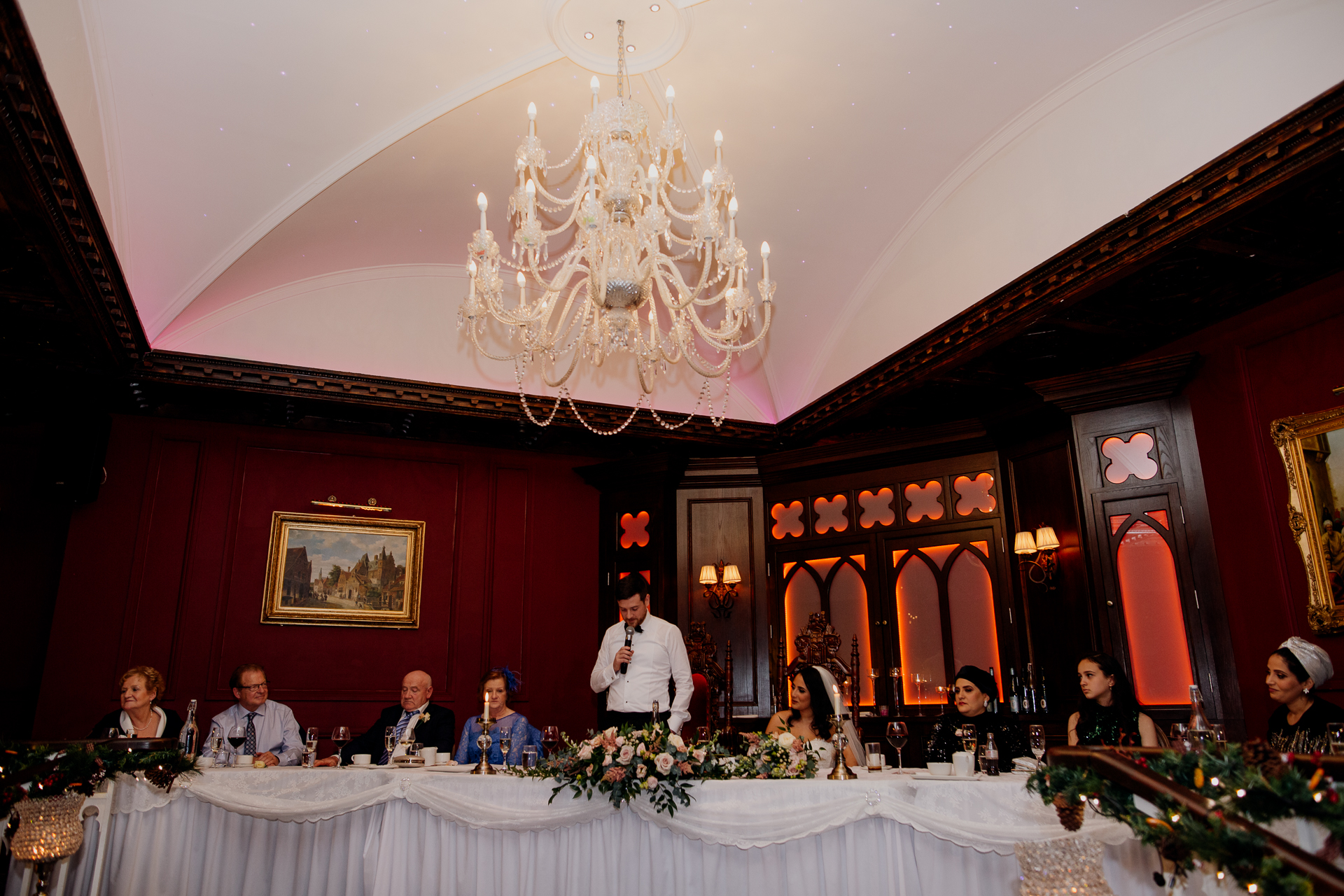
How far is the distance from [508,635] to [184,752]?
3905 mm

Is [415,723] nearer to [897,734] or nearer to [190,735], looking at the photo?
[190,735]

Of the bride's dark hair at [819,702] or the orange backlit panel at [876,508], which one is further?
the orange backlit panel at [876,508]

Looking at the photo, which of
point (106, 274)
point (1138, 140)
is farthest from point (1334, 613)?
point (106, 274)

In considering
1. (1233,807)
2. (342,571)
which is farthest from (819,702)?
(342,571)

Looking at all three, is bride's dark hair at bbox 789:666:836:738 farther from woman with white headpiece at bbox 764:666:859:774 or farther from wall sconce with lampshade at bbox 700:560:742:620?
wall sconce with lampshade at bbox 700:560:742:620

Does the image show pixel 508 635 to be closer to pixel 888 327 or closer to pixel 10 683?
pixel 10 683

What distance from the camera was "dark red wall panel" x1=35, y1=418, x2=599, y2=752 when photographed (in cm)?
A: 686

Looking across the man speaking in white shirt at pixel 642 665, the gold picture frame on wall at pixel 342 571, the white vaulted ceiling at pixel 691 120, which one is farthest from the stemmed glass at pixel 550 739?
the gold picture frame on wall at pixel 342 571

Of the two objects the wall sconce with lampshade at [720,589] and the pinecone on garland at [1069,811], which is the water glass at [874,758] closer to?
the pinecone on garland at [1069,811]

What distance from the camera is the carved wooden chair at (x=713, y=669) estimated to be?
25.7ft

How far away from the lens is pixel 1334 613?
15.9 ft

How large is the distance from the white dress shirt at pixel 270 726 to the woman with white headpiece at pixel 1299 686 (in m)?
5.40

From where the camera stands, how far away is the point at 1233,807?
2160 millimetres

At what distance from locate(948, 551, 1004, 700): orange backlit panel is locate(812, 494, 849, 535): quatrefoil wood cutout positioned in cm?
108
